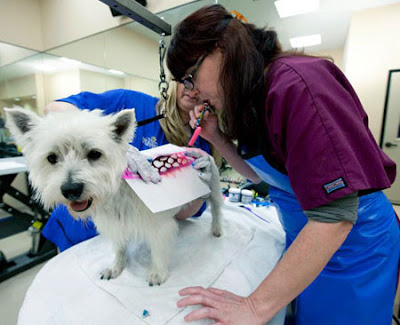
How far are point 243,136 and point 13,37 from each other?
478 centimetres

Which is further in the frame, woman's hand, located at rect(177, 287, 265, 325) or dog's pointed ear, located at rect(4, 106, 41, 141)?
dog's pointed ear, located at rect(4, 106, 41, 141)

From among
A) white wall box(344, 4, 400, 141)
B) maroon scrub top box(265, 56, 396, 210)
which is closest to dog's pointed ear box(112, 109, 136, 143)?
maroon scrub top box(265, 56, 396, 210)

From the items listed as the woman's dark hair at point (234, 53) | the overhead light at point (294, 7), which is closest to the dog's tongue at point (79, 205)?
the woman's dark hair at point (234, 53)

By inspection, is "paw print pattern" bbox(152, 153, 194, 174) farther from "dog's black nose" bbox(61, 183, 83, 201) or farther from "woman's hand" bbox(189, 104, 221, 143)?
"dog's black nose" bbox(61, 183, 83, 201)

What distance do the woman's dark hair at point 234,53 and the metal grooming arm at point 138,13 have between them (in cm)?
10

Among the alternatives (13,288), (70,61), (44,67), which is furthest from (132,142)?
(44,67)

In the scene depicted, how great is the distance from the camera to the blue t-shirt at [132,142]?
1234 mm

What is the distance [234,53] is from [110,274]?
2.81 feet

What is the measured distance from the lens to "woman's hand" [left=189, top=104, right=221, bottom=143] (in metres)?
0.87

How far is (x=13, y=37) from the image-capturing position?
361cm

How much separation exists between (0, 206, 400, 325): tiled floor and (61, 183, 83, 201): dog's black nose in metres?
1.60

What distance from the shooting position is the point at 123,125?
0.73 metres

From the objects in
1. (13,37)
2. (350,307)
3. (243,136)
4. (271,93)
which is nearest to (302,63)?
(271,93)

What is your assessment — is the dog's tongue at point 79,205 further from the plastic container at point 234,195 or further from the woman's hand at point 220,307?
the plastic container at point 234,195
